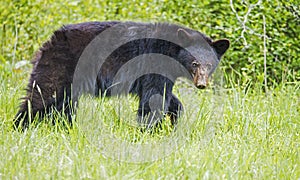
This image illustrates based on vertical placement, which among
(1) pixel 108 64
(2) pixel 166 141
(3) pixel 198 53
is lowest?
(2) pixel 166 141

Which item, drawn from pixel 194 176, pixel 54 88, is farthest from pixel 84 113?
pixel 194 176

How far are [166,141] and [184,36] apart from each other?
1.29m

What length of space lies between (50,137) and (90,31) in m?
1.23

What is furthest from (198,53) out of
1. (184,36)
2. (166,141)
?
(166,141)

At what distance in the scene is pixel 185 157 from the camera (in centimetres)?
406

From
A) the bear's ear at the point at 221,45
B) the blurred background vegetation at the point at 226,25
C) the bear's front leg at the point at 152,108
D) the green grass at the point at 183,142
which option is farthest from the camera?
the blurred background vegetation at the point at 226,25

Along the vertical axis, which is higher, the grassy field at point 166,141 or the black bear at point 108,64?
the black bear at point 108,64

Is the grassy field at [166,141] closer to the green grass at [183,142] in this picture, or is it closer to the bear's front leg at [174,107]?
the green grass at [183,142]

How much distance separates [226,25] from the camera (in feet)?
24.7

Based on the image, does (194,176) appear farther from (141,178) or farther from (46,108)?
(46,108)

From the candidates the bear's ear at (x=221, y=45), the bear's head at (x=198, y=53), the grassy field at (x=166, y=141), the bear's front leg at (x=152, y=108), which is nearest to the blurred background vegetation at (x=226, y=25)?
the grassy field at (x=166, y=141)

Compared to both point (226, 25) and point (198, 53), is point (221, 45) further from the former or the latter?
point (226, 25)

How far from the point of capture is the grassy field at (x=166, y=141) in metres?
3.81

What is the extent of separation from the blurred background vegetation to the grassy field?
43 centimetres
